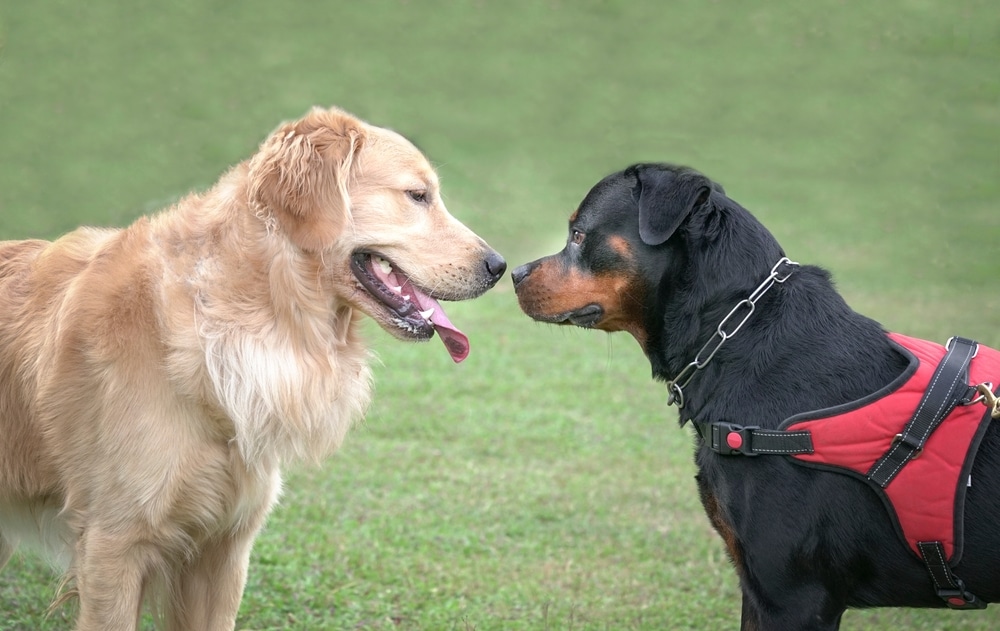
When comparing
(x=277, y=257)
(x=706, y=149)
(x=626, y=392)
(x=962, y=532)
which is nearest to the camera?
(x=962, y=532)

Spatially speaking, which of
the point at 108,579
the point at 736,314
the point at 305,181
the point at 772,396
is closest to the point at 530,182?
the point at 736,314

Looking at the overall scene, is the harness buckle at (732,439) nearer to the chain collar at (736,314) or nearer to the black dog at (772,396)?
the black dog at (772,396)

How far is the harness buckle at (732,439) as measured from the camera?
3.87m

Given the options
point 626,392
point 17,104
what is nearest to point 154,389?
point 626,392

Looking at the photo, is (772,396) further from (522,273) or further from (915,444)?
(522,273)

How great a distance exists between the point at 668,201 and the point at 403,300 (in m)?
1.20

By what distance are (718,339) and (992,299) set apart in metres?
13.5

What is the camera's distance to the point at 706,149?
75.6ft

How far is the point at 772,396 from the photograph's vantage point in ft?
13.0

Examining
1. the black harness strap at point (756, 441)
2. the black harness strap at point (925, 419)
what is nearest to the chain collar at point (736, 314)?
the black harness strap at point (756, 441)

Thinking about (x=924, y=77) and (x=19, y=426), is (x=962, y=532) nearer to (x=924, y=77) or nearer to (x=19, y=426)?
(x=19, y=426)

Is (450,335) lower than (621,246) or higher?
lower

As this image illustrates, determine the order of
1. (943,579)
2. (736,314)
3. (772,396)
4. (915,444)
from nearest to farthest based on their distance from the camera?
(915,444)
(943,579)
(772,396)
(736,314)

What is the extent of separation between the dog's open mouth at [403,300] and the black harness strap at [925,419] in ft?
5.48
